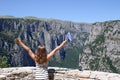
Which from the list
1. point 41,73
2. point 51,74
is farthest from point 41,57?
point 51,74

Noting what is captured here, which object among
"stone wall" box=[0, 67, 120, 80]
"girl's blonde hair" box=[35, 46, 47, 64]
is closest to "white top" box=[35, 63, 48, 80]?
"girl's blonde hair" box=[35, 46, 47, 64]

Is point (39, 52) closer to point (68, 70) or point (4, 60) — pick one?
point (68, 70)

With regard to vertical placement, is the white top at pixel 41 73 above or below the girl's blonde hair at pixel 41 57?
below

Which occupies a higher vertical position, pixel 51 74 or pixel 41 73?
pixel 41 73

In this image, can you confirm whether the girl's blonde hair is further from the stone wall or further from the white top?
the stone wall

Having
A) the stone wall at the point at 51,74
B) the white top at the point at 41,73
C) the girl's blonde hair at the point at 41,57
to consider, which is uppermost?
the girl's blonde hair at the point at 41,57

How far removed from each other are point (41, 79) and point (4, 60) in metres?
18.4

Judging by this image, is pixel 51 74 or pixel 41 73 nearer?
pixel 41 73

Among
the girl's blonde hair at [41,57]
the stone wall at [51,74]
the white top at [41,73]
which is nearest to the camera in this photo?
the white top at [41,73]

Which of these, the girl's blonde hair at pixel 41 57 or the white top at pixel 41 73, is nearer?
the white top at pixel 41 73

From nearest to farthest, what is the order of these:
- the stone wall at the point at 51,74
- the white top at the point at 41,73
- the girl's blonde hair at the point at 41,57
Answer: the white top at the point at 41,73
the girl's blonde hair at the point at 41,57
the stone wall at the point at 51,74

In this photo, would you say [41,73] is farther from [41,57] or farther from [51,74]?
[51,74]

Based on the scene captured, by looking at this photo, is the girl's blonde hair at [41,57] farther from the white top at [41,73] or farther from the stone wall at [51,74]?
the stone wall at [51,74]

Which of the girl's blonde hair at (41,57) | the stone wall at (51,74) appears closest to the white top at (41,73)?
the girl's blonde hair at (41,57)
